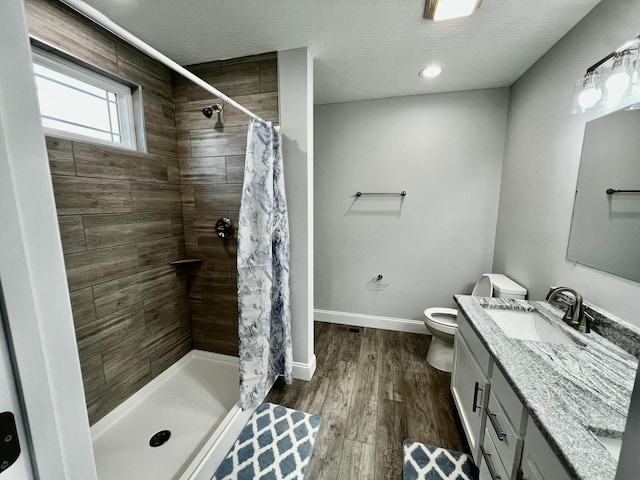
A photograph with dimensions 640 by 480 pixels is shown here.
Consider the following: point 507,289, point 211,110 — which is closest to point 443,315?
point 507,289

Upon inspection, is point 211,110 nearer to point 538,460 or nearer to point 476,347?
point 476,347

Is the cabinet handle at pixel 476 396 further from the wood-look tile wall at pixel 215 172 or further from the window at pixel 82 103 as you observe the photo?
the window at pixel 82 103

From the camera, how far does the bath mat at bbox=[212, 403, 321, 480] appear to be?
133cm

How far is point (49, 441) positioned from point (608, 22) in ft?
7.97

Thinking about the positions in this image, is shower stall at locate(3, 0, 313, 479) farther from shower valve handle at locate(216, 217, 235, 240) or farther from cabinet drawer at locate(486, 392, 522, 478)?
cabinet drawer at locate(486, 392, 522, 478)

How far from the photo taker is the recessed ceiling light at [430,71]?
187 cm

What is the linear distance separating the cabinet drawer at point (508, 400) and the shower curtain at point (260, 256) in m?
1.22

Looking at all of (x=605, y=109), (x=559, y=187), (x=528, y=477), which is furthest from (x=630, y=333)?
(x=605, y=109)

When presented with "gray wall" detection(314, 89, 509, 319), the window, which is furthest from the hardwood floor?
the window

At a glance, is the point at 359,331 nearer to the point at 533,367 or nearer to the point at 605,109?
the point at 533,367

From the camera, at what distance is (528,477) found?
826mm

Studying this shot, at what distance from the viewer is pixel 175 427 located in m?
1.65

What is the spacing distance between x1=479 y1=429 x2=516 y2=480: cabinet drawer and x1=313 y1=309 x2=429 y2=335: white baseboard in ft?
4.87

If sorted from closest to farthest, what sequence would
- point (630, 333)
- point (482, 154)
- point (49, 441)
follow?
point (49, 441)
point (630, 333)
point (482, 154)
